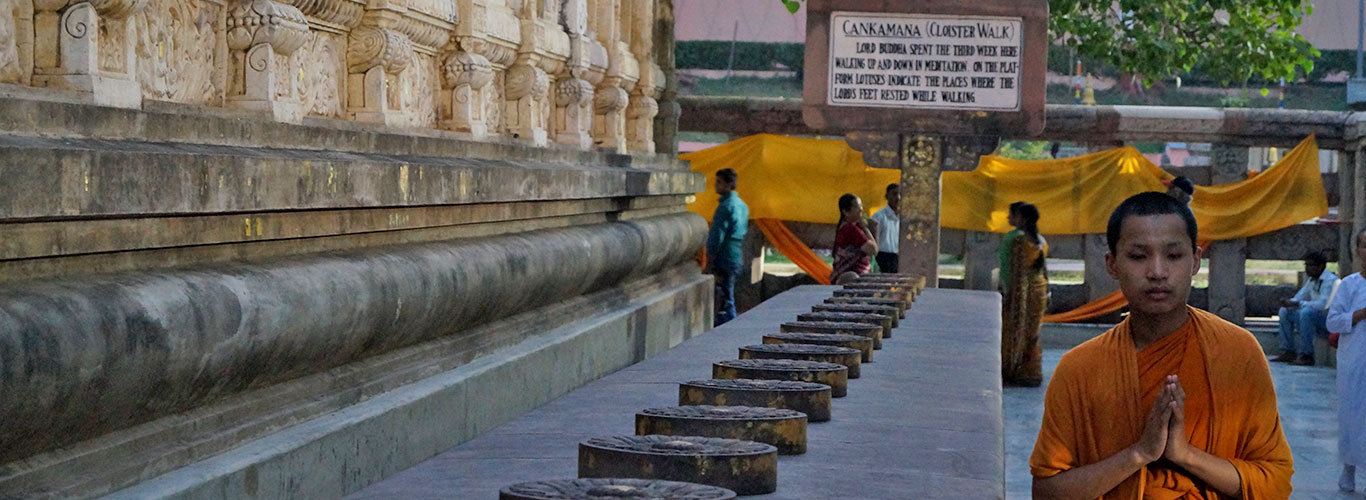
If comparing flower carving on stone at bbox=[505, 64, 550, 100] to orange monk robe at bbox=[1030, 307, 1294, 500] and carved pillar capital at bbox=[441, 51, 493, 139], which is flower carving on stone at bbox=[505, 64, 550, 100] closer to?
carved pillar capital at bbox=[441, 51, 493, 139]

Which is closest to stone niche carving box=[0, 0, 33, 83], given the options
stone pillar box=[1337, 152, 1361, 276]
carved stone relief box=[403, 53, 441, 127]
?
carved stone relief box=[403, 53, 441, 127]

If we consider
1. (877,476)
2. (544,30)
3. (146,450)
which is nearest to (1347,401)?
(544,30)

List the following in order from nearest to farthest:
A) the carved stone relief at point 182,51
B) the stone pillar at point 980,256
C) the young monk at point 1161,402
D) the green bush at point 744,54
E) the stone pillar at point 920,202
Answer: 1. the young monk at point 1161,402
2. the carved stone relief at point 182,51
3. the stone pillar at point 920,202
4. the stone pillar at point 980,256
5. the green bush at point 744,54

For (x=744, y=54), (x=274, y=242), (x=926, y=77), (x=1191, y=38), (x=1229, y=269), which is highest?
(x=744, y=54)

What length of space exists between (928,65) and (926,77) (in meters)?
0.07

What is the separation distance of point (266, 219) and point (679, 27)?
26.4 m

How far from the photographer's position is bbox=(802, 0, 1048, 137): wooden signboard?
10.1 meters

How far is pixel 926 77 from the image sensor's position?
10164mm

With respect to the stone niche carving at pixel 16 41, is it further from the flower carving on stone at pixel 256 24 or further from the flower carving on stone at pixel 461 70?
the flower carving on stone at pixel 461 70

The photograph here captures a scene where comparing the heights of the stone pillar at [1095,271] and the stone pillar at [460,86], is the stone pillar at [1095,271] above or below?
below

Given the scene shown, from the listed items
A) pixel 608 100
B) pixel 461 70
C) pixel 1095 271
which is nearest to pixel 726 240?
pixel 608 100

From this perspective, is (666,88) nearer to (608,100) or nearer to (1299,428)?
(608,100)

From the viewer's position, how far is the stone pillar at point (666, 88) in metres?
9.58

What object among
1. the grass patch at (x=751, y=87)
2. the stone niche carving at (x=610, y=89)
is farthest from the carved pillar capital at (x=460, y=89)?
the grass patch at (x=751, y=87)
